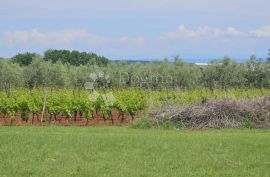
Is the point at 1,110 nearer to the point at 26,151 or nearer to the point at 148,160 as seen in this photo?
the point at 26,151

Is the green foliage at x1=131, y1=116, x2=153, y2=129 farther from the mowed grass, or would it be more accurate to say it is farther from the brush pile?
the mowed grass

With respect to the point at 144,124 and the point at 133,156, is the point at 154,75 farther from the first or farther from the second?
the point at 133,156

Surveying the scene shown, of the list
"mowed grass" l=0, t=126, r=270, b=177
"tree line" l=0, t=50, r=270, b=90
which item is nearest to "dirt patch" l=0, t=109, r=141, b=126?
"mowed grass" l=0, t=126, r=270, b=177

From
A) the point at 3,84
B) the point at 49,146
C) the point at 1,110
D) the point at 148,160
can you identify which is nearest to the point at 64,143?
the point at 49,146

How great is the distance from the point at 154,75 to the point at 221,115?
2265cm

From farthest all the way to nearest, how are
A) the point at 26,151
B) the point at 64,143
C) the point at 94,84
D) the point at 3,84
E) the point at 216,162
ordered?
the point at 3,84 → the point at 94,84 → the point at 64,143 → the point at 26,151 → the point at 216,162

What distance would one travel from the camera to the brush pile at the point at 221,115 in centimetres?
1753

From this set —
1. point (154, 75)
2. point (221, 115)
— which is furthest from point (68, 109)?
point (154, 75)

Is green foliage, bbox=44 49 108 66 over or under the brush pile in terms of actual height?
over

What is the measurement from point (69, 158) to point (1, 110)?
1393cm

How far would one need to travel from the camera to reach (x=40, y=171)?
28.7 feet

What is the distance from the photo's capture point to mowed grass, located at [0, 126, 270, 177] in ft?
28.7

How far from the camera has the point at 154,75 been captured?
1586 inches

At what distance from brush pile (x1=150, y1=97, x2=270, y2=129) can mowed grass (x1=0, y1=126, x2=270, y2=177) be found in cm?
538
